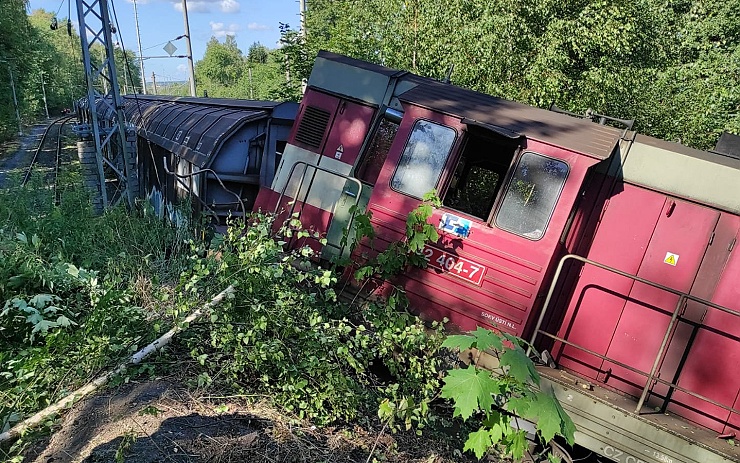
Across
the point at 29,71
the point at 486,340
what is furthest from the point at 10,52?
the point at 486,340

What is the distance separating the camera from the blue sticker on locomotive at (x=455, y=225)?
527 cm

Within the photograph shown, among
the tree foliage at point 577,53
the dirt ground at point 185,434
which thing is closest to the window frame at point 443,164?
the dirt ground at point 185,434

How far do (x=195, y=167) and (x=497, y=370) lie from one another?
23.8 feet

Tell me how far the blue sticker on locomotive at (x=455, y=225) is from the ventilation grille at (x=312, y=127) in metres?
2.38

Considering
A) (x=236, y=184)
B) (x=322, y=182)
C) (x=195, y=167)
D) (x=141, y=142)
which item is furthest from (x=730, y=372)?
(x=141, y=142)

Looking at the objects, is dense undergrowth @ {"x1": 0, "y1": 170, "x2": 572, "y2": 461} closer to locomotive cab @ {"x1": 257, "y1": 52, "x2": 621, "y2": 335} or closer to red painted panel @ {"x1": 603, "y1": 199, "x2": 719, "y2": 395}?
locomotive cab @ {"x1": 257, "y1": 52, "x2": 621, "y2": 335}

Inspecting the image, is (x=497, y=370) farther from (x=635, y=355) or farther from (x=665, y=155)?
(x=665, y=155)

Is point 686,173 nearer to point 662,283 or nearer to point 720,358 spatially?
point 662,283

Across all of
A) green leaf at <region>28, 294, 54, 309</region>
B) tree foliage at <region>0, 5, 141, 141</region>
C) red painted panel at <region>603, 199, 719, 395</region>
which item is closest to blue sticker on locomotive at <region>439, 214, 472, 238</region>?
red painted panel at <region>603, 199, 719, 395</region>

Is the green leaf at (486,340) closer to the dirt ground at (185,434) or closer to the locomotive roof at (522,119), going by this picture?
the dirt ground at (185,434)

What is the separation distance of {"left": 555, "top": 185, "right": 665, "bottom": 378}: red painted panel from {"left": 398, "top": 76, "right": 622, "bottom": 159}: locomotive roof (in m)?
0.70

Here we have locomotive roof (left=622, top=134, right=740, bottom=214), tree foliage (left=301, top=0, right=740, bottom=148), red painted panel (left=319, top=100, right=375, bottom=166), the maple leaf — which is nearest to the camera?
the maple leaf

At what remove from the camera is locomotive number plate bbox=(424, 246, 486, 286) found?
17.2ft

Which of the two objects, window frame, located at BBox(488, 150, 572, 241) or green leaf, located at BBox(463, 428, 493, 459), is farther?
window frame, located at BBox(488, 150, 572, 241)
